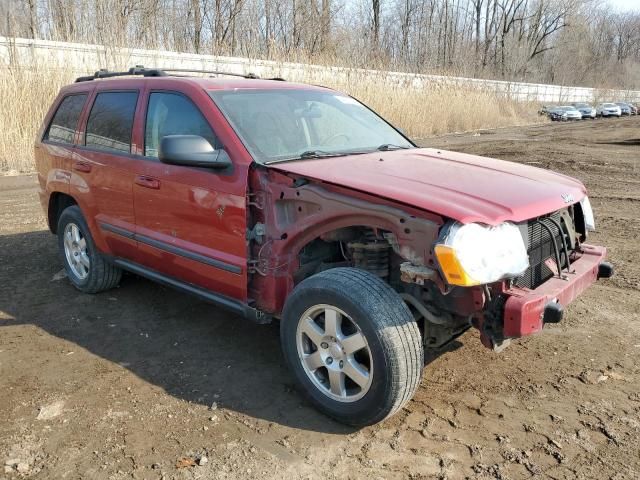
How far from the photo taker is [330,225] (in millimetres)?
3127

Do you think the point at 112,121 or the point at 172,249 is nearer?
the point at 172,249

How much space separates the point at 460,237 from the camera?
8.57ft

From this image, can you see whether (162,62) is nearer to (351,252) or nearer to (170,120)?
(170,120)

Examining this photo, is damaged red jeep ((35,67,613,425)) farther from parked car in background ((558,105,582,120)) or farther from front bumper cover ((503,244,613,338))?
parked car in background ((558,105,582,120))

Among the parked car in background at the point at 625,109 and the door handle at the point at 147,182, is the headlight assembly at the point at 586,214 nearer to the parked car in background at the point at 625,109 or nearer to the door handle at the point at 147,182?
the door handle at the point at 147,182

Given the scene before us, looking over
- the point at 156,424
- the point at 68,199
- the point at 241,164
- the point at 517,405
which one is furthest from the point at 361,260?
the point at 68,199

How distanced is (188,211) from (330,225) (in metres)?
1.13

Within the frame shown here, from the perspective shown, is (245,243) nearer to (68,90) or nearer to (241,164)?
(241,164)

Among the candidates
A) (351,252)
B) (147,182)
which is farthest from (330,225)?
(147,182)

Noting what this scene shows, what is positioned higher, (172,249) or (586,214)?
(586,214)

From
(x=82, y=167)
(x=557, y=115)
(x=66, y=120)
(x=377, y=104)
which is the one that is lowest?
(x=557, y=115)

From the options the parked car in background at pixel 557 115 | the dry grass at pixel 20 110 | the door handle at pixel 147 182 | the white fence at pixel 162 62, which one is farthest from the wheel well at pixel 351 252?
the parked car in background at pixel 557 115

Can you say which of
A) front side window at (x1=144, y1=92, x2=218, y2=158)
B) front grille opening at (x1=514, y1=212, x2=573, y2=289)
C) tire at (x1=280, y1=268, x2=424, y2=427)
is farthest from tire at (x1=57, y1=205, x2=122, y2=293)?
front grille opening at (x1=514, y1=212, x2=573, y2=289)

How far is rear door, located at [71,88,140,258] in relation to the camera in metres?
4.29
